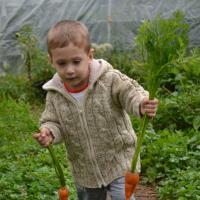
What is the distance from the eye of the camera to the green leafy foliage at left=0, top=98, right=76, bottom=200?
428 centimetres

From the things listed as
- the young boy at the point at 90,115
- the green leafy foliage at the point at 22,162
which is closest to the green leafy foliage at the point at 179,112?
the green leafy foliage at the point at 22,162

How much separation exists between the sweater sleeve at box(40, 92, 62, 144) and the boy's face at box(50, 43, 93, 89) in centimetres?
29

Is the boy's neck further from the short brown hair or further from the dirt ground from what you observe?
the dirt ground

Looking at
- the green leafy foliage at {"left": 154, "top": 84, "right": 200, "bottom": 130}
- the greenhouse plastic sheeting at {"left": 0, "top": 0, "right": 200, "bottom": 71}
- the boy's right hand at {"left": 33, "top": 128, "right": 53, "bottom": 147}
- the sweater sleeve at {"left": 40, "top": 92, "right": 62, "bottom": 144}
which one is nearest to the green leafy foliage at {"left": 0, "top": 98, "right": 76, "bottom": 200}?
the sweater sleeve at {"left": 40, "top": 92, "right": 62, "bottom": 144}

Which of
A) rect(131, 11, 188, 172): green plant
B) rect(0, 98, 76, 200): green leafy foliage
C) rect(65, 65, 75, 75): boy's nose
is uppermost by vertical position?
rect(131, 11, 188, 172): green plant

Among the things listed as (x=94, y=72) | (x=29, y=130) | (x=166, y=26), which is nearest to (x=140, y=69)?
(x=29, y=130)

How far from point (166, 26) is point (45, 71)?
6461mm

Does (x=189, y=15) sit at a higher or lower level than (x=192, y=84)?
higher

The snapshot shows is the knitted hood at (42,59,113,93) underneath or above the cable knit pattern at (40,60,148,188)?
above

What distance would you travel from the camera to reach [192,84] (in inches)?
254

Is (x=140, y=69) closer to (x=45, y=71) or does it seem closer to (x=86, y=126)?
(x=45, y=71)

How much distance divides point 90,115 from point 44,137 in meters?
0.35

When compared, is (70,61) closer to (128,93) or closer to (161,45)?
(128,93)

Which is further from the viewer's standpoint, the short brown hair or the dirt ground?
the dirt ground
